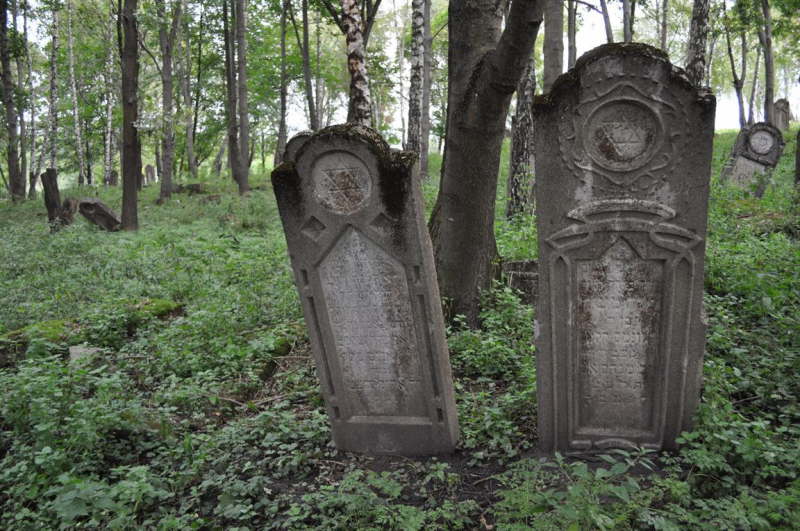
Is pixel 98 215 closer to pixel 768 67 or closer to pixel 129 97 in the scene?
pixel 129 97

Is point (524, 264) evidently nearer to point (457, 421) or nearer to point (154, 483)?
point (457, 421)

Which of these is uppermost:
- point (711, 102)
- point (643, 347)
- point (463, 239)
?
point (711, 102)

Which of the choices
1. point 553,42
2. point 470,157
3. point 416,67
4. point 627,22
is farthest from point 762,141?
point 470,157

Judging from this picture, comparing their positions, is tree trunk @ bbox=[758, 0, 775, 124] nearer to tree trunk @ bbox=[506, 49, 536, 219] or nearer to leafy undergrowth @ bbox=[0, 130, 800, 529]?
tree trunk @ bbox=[506, 49, 536, 219]

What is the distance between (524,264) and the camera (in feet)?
20.9

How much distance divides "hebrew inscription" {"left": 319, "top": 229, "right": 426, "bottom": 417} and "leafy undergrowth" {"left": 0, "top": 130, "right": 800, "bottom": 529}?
45 centimetres

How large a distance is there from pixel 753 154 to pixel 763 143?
299 mm

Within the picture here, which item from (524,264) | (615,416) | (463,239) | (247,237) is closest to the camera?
(615,416)

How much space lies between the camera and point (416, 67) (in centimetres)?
1267

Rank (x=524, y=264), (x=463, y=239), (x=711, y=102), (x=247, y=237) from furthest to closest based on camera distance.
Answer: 1. (x=247, y=237)
2. (x=524, y=264)
3. (x=463, y=239)
4. (x=711, y=102)

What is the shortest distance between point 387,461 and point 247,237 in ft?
28.1

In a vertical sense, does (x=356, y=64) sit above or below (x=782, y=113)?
below

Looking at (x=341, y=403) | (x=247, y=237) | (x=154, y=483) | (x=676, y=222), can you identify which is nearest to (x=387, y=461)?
(x=341, y=403)

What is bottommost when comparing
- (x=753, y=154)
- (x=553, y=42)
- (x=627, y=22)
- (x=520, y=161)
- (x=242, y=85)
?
(x=520, y=161)
